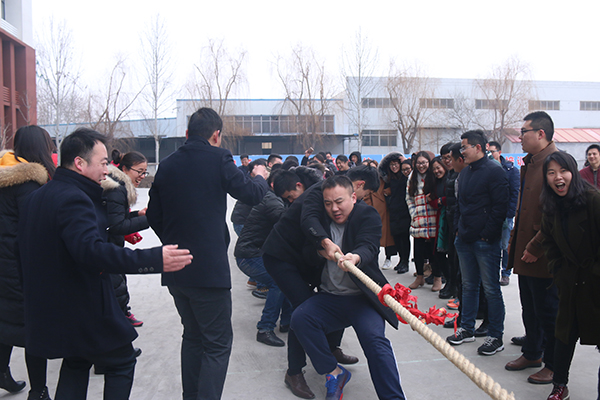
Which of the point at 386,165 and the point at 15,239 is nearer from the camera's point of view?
the point at 15,239

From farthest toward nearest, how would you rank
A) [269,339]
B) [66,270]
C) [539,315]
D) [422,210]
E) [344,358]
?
[422,210], [269,339], [344,358], [539,315], [66,270]

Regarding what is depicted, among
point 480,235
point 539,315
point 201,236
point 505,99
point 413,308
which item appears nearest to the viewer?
point 413,308

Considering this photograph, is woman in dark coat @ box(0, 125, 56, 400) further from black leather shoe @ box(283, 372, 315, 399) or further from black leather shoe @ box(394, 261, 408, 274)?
black leather shoe @ box(394, 261, 408, 274)

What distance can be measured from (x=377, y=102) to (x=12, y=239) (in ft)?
121

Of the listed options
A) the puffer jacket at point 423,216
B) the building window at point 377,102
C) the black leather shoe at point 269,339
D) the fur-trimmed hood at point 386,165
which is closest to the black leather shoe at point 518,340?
the puffer jacket at point 423,216

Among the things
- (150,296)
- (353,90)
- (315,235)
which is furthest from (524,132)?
(353,90)

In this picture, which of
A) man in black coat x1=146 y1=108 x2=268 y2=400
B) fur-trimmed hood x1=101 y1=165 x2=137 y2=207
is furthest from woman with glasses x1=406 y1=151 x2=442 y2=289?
fur-trimmed hood x1=101 y1=165 x2=137 y2=207

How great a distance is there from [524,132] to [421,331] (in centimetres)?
221

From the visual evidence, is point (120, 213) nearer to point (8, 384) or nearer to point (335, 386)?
point (8, 384)

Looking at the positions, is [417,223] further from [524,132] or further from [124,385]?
[124,385]

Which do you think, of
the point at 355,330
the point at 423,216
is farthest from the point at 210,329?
the point at 423,216

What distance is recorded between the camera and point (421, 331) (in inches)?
69.2

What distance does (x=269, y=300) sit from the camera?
3980 millimetres

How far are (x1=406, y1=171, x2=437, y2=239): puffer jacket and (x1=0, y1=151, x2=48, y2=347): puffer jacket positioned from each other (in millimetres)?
4041
